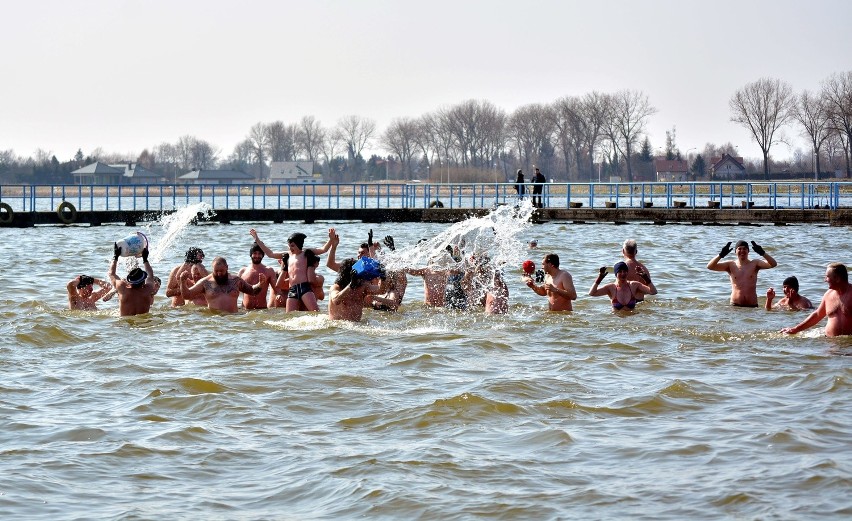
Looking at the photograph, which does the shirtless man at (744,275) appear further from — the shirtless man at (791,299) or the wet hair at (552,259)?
the wet hair at (552,259)

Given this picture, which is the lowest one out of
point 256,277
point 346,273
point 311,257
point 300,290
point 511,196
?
point 300,290

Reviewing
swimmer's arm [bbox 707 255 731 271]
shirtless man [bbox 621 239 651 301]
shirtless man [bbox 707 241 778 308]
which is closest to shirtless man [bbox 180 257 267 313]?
shirtless man [bbox 621 239 651 301]

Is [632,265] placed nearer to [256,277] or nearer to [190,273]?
[256,277]

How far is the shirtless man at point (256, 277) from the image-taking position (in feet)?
48.5

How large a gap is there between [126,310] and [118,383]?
406 centimetres

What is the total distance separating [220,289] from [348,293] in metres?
2.21

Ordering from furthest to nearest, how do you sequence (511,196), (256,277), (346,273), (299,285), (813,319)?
1. (511,196)
2. (256,277)
3. (299,285)
4. (346,273)
5. (813,319)

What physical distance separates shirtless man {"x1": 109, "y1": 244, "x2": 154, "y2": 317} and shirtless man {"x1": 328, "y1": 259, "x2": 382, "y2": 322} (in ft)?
7.20

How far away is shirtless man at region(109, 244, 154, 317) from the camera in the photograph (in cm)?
1383

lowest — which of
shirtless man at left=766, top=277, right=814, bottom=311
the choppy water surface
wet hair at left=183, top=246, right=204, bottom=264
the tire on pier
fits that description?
the choppy water surface

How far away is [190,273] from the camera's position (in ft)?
49.9

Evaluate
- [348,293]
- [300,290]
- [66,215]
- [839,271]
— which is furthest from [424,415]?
[66,215]

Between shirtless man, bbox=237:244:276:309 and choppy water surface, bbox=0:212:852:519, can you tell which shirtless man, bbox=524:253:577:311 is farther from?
shirtless man, bbox=237:244:276:309

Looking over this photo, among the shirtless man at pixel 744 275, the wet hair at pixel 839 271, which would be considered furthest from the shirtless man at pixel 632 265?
the wet hair at pixel 839 271
